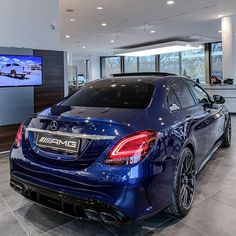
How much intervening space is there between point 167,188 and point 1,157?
3140mm

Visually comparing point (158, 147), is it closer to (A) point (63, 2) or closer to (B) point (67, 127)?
(B) point (67, 127)

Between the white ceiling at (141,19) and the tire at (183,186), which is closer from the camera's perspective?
the tire at (183,186)

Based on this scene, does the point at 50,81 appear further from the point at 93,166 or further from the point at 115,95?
the point at 93,166

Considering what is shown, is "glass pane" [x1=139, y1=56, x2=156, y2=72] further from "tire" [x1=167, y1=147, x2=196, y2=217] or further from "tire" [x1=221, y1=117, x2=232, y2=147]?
"tire" [x1=167, y1=147, x2=196, y2=217]

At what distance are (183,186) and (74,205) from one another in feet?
3.15

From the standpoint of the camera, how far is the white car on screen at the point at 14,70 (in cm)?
425

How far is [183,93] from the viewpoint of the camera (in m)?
2.63

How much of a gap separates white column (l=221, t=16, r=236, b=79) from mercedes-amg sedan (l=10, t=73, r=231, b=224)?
21.9 feet

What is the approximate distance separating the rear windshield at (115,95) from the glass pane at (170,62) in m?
13.5

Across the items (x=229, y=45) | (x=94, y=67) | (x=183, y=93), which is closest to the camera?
(x=183, y=93)

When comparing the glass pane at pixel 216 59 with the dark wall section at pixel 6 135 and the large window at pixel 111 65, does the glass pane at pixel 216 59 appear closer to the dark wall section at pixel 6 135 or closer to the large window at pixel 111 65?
the large window at pixel 111 65

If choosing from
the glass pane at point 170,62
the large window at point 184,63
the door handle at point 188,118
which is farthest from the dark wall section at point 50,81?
the glass pane at point 170,62

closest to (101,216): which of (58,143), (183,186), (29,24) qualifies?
(58,143)

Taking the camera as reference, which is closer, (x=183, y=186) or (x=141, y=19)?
(x=183, y=186)
